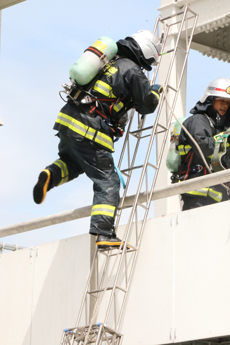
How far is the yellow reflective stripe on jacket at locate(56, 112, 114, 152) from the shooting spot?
255 inches

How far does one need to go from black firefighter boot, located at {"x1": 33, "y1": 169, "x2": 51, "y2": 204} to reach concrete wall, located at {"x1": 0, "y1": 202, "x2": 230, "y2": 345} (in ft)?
1.82

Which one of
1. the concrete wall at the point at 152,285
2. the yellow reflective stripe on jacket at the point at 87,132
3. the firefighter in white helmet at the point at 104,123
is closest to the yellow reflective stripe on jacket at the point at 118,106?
the firefighter in white helmet at the point at 104,123

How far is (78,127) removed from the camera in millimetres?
6504

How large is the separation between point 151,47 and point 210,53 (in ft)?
23.1

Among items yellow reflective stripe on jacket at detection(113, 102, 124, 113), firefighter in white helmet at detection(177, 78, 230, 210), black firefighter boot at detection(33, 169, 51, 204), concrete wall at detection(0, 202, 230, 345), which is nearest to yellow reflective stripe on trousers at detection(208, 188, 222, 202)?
firefighter in white helmet at detection(177, 78, 230, 210)

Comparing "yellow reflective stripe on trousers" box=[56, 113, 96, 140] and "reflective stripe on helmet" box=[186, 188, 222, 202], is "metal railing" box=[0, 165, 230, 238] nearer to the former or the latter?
"yellow reflective stripe on trousers" box=[56, 113, 96, 140]

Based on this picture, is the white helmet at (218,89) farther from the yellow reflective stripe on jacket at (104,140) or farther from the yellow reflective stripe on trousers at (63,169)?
the yellow reflective stripe on trousers at (63,169)

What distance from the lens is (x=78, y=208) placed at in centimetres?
672

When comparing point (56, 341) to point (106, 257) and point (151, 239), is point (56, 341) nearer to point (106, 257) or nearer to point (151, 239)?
point (106, 257)

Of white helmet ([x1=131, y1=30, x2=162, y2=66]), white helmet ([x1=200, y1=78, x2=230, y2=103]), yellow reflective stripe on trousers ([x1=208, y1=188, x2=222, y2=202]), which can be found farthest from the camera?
white helmet ([x1=200, y1=78, x2=230, y2=103])

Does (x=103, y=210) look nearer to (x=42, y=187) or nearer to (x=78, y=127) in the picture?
(x=42, y=187)

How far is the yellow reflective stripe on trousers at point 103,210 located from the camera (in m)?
6.26

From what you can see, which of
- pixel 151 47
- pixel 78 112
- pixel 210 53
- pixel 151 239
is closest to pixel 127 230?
pixel 151 239

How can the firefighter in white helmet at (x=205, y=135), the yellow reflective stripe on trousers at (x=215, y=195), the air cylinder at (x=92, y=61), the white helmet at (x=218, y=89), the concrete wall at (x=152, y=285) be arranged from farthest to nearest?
the white helmet at (x=218, y=89) → the firefighter in white helmet at (x=205, y=135) → the yellow reflective stripe on trousers at (x=215, y=195) → the air cylinder at (x=92, y=61) → the concrete wall at (x=152, y=285)
